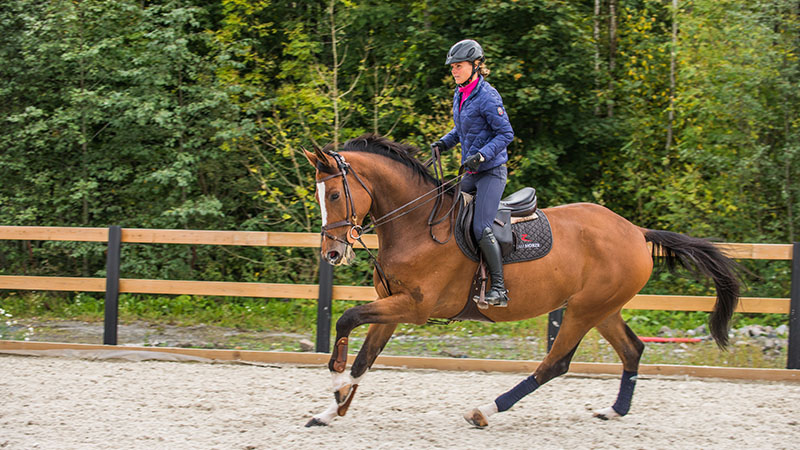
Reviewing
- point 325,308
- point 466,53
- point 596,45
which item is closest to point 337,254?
point 466,53

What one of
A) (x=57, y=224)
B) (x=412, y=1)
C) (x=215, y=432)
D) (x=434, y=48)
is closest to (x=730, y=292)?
(x=215, y=432)

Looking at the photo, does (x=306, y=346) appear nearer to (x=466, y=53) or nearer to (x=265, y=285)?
(x=265, y=285)

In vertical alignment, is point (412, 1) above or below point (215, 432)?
above

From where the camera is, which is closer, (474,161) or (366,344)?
(474,161)

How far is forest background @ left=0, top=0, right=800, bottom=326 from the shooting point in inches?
401

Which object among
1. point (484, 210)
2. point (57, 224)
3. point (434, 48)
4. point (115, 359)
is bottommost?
point (115, 359)

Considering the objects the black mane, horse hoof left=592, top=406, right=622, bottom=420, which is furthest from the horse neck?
horse hoof left=592, top=406, right=622, bottom=420

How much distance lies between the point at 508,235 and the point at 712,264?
6.13 ft

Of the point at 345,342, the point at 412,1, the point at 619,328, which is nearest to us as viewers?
the point at 345,342

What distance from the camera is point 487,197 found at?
5.01 metres

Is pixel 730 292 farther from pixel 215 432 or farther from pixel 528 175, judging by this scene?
pixel 528 175

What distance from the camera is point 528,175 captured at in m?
11.5

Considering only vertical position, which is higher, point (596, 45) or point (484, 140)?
point (596, 45)

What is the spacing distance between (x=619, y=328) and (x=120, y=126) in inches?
322
